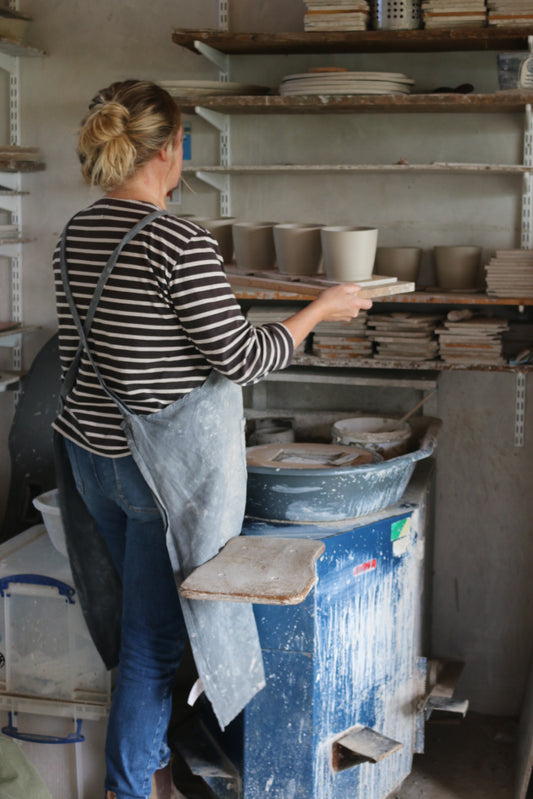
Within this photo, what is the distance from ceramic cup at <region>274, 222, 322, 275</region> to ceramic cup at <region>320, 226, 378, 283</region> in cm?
10

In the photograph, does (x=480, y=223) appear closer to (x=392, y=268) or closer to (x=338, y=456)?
(x=392, y=268)

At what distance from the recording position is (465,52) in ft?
9.99

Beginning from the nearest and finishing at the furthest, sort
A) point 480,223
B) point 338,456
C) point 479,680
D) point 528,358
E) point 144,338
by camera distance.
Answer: point 144,338
point 338,456
point 528,358
point 480,223
point 479,680

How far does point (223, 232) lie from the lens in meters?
2.58

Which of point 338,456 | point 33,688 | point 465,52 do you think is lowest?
point 33,688

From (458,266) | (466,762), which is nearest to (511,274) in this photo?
(458,266)

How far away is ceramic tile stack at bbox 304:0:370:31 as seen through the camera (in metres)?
2.79

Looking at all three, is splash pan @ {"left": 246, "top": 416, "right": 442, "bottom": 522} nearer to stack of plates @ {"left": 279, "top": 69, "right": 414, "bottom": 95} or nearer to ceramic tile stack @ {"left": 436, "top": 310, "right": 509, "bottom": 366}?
ceramic tile stack @ {"left": 436, "top": 310, "right": 509, "bottom": 366}

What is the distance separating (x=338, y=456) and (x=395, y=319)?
0.60 metres

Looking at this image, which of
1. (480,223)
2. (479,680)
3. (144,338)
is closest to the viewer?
(144,338)


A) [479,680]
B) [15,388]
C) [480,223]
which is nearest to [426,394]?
[480,223]

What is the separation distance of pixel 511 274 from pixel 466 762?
62.1 inches

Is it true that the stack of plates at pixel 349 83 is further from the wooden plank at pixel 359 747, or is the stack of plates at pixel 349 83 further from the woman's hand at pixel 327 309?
the wooden plank at pixel 359 747

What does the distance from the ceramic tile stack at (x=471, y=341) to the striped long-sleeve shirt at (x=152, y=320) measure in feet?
3.56
